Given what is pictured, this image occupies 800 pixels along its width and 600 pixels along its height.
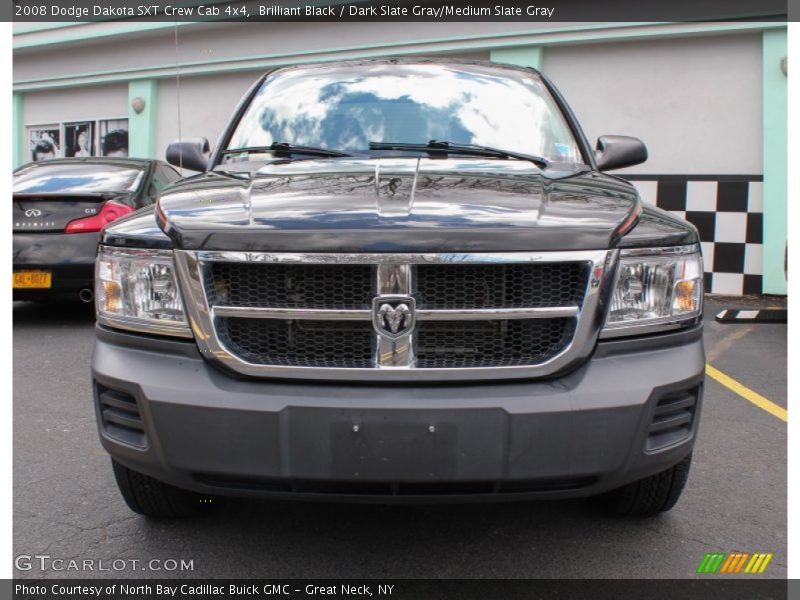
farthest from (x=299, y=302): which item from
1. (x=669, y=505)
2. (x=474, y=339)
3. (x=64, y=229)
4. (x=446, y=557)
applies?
(x=64, y=229)

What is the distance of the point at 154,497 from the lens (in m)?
2.25

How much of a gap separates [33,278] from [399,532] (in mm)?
4391

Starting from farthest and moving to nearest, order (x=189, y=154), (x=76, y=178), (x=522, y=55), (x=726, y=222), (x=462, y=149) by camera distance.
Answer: (x=522, y=55) < (x=726, y=222) < (x=76, y=178) < (x=189, y=154) < (x=462, y=149)

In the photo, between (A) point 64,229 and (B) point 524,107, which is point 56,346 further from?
(B) point 524,107

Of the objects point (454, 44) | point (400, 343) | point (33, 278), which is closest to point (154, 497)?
point (400, 343)

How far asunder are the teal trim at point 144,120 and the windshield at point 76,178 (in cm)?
502

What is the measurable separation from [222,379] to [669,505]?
1.49 meters

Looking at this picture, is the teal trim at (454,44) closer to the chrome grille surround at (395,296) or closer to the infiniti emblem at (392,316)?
the chrome grille surround at (395,296)

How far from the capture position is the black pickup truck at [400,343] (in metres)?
1.69

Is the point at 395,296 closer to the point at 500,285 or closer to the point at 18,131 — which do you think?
the point at 500,285

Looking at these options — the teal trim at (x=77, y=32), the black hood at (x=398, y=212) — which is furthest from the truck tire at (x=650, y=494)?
the teal trim at (x=77, y=32)

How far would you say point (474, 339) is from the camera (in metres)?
1.82

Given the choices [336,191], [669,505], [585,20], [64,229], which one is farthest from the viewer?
[585,20]

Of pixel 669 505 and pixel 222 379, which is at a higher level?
pixel 222 379
